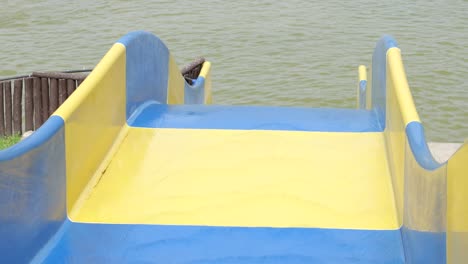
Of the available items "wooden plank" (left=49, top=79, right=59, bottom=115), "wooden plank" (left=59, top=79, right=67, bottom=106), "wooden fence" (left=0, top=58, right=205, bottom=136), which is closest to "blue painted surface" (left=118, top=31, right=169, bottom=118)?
"wooden fence" (left=0, top=58, right=205, bottom=136)

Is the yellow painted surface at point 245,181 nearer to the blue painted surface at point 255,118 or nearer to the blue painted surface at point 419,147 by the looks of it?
the blue painted surface at point 255,118

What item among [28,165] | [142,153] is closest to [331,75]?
[142,153]

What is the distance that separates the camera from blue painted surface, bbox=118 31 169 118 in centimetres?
456

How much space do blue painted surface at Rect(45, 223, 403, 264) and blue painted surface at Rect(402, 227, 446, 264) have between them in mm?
55

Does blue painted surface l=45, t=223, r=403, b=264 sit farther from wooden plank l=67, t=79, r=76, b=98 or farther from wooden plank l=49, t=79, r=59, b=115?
wooden plank l=49, t=79, r=59, b=115

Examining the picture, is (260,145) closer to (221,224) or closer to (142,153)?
(142,153)

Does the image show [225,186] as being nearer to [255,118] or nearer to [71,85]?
[255,118]

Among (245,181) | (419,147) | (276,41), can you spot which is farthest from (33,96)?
(276,41)

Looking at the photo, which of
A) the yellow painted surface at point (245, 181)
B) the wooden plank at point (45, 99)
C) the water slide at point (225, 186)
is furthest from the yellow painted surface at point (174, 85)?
the wooden plank at point (45, 99)

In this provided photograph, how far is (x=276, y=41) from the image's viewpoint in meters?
14.6

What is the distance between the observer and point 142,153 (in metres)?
3.94

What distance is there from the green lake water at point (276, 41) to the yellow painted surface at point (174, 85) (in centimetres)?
445

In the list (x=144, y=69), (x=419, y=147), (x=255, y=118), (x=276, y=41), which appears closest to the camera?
(x=419, y=147)

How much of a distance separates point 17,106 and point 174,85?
10.4 ft
